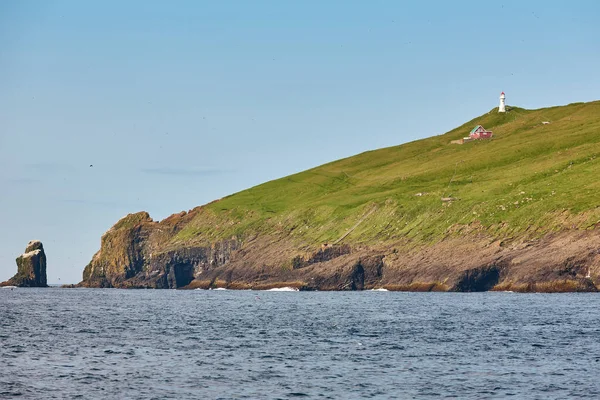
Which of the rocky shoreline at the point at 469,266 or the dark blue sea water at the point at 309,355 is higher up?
the rocky shoreline at the point at 469,266

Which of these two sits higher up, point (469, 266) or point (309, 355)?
point (469, 266)

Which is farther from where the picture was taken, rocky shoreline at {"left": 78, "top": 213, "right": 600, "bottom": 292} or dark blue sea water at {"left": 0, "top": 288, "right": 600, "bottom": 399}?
rocky shoreline at {"left": 78, "top": 213, "right": 600, "bottom": 292}

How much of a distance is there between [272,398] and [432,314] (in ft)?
187

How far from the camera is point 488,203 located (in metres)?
192

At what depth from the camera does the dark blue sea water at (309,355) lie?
151 feet

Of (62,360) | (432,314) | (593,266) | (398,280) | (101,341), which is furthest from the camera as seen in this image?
(398,280)

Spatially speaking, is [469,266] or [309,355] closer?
[309,355]

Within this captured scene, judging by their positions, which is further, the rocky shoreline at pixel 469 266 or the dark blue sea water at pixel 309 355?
the rocky shoreline at pixel 469 266

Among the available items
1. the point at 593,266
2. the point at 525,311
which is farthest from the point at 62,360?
the point at 593,266

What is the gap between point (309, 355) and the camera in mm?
60781

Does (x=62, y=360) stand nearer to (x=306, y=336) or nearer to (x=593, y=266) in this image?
(x=306, y=336)

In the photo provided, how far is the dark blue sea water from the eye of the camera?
46.1 m

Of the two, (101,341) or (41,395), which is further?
(101,341)

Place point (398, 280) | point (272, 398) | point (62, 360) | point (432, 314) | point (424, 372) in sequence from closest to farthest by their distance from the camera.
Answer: point (272, 398), point (424, 372), point (62, 360), point (432, 314), point (398, 280)
